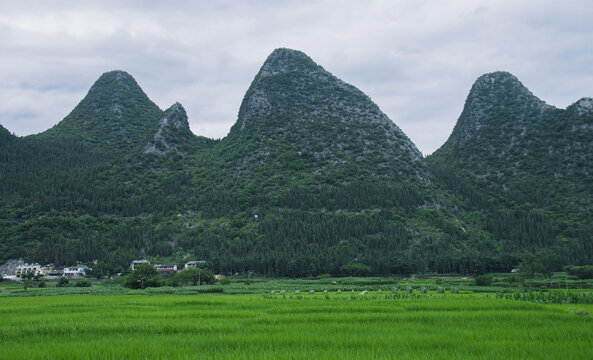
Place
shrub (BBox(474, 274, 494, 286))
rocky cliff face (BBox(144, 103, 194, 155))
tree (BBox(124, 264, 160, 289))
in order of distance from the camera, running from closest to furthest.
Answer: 1. shrub (BBox(474, 274, 494, 286))
2. tree (BBox(124, 264, 160, 289))
3. rocky cliff face (BBox(144, 103, 194, 155))

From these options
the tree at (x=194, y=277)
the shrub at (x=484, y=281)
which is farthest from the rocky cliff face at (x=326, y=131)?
the tree at (x=194, y=277)

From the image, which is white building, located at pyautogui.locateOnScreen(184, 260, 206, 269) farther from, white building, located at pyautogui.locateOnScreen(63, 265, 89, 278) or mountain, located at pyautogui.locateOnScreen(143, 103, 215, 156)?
mountain, located at pyautogui.locateOnScreen(143, 103, 215, 156)

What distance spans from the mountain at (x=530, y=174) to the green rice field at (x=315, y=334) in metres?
85.9

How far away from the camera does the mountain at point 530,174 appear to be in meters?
119

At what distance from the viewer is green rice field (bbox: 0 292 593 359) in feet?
56.3

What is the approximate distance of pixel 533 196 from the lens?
14588 cm

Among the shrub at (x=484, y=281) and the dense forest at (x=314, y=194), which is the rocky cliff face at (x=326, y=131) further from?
the shrub at (x=484, y=281)

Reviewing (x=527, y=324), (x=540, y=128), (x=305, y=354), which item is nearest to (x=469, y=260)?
(x=527, y=324)

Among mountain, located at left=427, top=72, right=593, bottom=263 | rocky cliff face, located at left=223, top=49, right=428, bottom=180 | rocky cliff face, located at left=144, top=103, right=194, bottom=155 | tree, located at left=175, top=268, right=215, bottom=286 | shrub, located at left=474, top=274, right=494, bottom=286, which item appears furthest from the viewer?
rocky cliff face, located at left=144, top=103, right=194, bottom=155

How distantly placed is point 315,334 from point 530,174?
161 metres

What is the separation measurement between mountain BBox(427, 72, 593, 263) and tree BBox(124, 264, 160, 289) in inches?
3147

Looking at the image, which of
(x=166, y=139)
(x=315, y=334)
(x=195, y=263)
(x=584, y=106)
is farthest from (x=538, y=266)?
(x=166, y=139)

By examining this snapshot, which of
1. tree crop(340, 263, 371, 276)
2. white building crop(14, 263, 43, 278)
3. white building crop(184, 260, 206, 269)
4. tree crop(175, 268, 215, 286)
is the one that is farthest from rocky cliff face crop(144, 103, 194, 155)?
tree crop(340, 263, 371, 276)

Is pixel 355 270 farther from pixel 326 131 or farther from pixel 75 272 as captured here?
pixel 326 131
